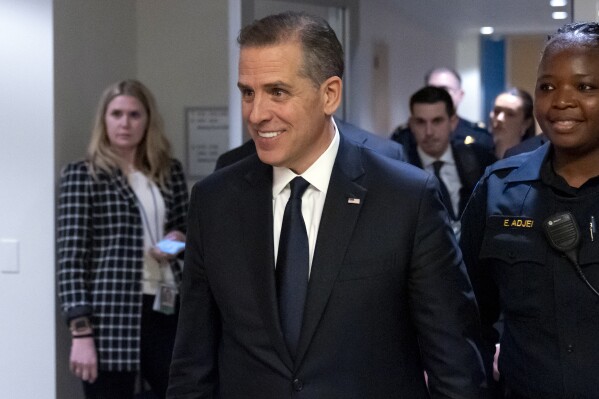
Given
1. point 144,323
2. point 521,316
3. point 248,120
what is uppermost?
point 248,120

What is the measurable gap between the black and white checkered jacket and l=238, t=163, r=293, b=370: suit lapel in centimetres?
185

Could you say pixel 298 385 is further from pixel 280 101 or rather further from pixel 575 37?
pixel 575 37

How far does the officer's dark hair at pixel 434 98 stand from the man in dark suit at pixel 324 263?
112 inches

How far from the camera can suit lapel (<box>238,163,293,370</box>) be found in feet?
5.92

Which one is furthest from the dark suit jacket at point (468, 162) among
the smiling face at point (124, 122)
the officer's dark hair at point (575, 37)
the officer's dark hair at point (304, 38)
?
the officer's dark hair at point (304, 38)

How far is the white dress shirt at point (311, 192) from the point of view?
188cm

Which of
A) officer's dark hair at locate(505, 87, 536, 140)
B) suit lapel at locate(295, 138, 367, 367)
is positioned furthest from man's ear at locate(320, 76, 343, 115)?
officer's dark hair at locate(505, 87, 536, 140)

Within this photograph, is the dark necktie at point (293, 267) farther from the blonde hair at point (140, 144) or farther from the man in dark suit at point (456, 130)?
the man in dark suit at point (456, 130)

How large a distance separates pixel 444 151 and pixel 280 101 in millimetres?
2907

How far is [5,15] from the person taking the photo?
12.4ft

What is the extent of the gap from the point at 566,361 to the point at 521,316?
0.46 ft

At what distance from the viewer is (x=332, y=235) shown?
1821 millimetres

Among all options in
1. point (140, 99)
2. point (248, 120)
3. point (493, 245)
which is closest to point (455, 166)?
point (140, 99)

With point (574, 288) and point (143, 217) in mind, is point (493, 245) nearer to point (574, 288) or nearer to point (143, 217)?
point (574, 288)
